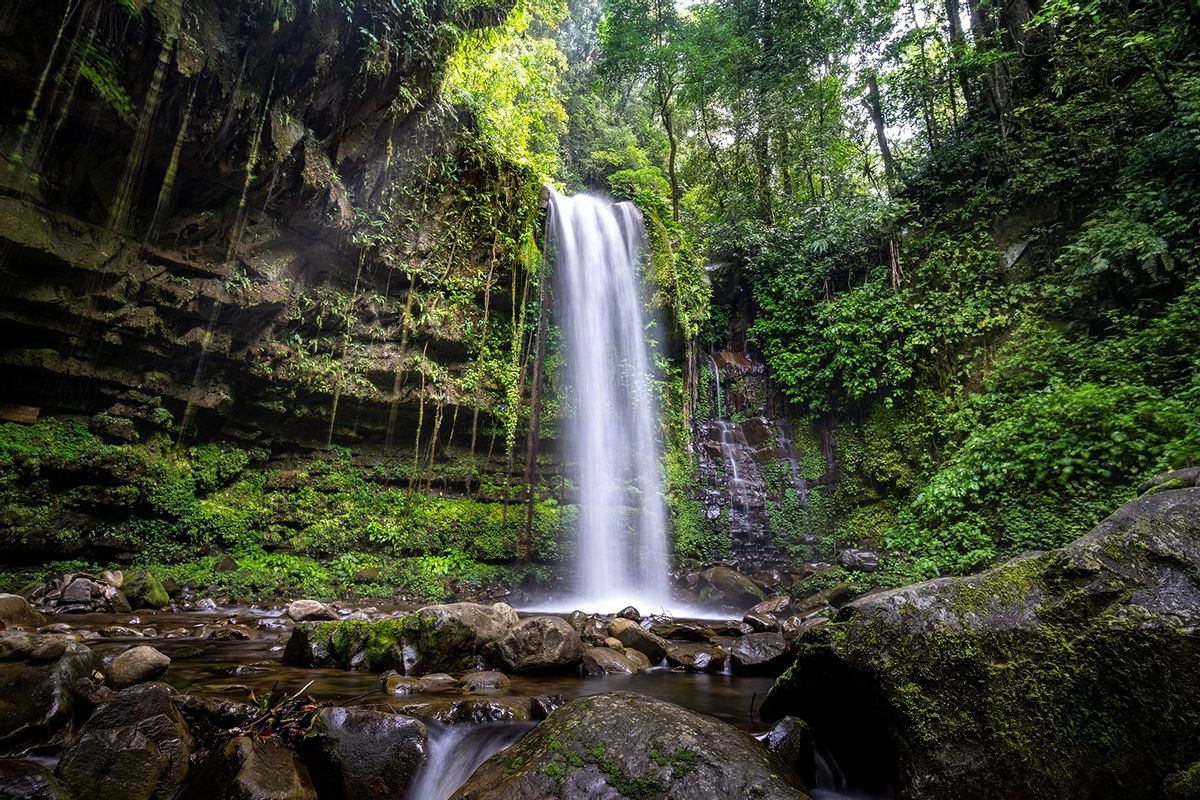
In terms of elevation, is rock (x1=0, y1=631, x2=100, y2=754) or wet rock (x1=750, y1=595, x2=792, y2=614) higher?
rock (x1=0, y1=631, x2=100, y2=754)

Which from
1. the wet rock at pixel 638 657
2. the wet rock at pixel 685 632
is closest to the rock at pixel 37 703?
the wet rock at pixel 638 657

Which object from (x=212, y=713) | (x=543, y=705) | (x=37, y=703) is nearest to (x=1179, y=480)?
(x=543, y=705)

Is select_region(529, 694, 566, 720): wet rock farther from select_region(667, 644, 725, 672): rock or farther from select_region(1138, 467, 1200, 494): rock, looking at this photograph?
select_region(1138, 467, 1200, 494): rock

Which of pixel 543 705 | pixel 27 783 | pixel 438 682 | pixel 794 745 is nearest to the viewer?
pixel 27 783

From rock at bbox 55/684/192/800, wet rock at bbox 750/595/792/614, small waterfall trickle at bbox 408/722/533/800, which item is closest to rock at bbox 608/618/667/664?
small waterfall trickle at bbox 408/722/533/800

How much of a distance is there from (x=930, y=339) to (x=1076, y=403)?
354 centimetres

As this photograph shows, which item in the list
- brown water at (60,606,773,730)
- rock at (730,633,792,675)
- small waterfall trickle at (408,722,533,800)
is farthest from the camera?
rock at (730,633,792,675)

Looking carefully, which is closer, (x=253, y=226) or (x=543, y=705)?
(x=543, y=705)

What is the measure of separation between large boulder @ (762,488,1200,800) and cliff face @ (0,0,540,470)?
31.6ft

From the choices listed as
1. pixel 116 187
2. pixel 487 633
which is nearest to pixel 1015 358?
pixel 487 633

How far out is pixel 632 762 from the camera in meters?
2.53

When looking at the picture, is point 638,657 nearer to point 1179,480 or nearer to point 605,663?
point 605,663

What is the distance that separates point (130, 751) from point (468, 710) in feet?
5.97

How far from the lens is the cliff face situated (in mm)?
7215
